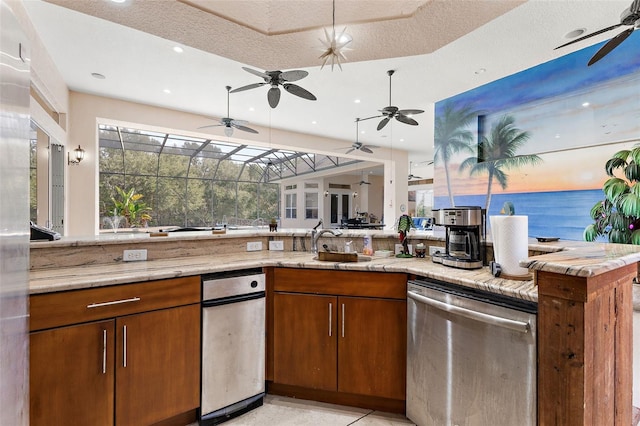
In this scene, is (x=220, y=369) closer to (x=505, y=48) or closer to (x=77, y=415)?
(x=77, y=415)

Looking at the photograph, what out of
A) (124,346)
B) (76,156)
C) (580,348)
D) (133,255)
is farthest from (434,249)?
A: (76,156)

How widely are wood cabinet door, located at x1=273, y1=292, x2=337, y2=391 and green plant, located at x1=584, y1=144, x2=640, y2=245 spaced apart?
10.2 feet

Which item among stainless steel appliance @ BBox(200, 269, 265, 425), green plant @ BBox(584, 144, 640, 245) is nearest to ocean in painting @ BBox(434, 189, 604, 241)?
green plant @ BBox(584, 144, 640, 245)

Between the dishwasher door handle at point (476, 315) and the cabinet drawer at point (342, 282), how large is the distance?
13cm

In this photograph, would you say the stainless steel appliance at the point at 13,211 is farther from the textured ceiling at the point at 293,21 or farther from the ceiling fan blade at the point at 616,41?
the ceiling fan blade at the point at 616,41

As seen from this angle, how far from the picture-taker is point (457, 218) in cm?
199

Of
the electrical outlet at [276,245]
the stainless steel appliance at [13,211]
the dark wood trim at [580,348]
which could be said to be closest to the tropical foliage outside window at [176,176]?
the electrical outlet at [276,245]

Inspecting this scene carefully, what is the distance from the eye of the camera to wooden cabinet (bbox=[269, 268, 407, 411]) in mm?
1919

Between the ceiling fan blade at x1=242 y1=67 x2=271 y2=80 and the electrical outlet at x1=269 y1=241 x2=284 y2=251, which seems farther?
the ceiling fan blade at x1=242 y1=67 x2=271 y2=80

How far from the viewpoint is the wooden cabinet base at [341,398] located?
6.47ft

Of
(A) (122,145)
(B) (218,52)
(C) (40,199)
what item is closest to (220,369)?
(B) (218,52)

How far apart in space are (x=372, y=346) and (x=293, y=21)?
225 cm

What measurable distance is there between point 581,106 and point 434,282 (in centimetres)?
382

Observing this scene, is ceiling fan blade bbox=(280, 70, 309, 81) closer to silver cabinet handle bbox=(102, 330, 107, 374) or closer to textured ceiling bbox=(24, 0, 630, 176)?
textured ceiling bbox=(24, 0, 630, 176)
